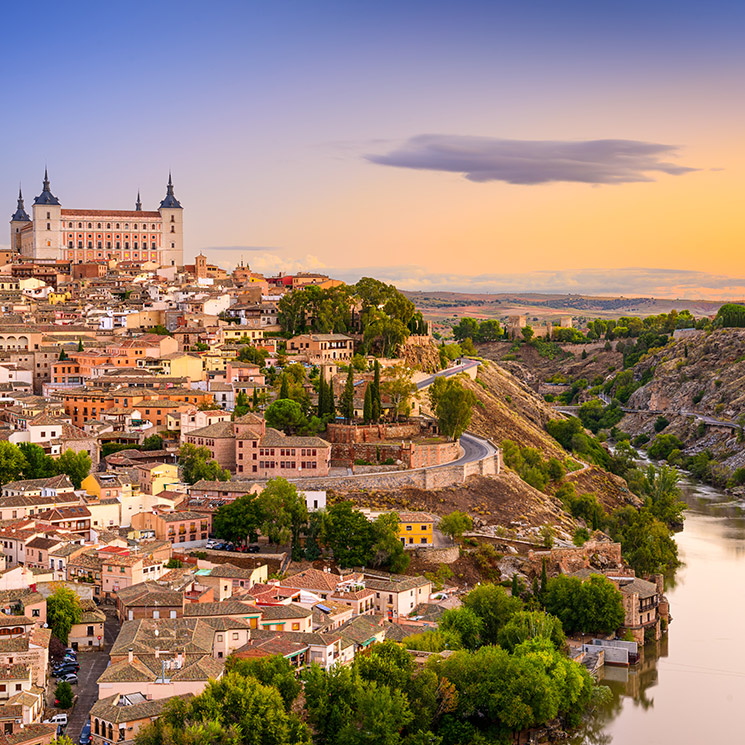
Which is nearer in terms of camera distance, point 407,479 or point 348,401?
point 407,479

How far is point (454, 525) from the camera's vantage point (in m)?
33.7

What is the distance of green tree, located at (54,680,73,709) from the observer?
21266 mm

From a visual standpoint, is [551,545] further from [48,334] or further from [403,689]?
[48,334]

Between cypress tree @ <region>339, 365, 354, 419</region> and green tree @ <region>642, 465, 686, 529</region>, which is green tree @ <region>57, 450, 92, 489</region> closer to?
cypress tree @ <region>339, 365, 354, 419</region>

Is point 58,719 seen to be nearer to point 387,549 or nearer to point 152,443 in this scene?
point 387,549

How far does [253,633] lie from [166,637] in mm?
2010

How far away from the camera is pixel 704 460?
206ft

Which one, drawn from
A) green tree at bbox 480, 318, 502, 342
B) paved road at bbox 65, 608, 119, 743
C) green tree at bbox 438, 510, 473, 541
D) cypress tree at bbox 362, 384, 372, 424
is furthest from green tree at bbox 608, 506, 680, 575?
green tree at bbox 480, 318, 502, 342

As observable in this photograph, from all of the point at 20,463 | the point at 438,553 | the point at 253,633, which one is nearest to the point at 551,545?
the point at 438,553

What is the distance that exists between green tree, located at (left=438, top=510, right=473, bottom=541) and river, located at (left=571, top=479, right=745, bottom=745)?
21.1 ft

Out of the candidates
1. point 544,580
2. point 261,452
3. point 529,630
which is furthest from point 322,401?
point 529,630

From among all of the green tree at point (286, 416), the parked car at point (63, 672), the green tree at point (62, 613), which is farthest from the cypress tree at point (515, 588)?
the parked car at point (63, 672)

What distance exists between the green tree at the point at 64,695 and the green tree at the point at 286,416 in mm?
17667

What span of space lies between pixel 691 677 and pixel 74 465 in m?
17.9
